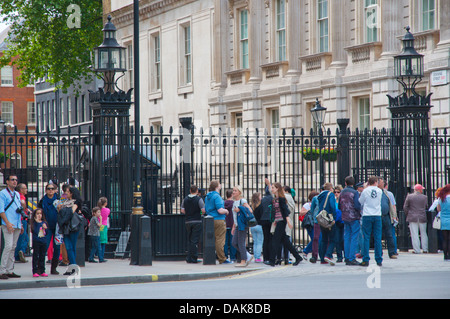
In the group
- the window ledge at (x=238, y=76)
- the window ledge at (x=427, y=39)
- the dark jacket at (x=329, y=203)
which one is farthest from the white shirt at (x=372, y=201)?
the window ledge at (x=238, y=76)

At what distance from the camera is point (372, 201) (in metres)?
15.7

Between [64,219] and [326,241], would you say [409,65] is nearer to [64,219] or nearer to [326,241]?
[326,241]

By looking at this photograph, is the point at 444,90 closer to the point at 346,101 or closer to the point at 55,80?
the point at 346,101

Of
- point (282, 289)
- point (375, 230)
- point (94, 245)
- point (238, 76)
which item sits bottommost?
point (282, 289)

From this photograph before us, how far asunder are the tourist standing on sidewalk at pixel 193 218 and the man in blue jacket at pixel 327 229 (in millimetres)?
2279

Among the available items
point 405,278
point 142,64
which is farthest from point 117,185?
point 142,64

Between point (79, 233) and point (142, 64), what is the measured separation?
28.0 metres

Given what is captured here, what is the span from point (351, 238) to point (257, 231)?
6.50ft

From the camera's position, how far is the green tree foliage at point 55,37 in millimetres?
46969

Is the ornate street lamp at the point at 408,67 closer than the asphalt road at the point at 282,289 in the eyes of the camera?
No

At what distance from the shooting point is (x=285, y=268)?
1594 centimetres

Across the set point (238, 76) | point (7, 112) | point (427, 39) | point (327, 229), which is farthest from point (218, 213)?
point (7, 112)

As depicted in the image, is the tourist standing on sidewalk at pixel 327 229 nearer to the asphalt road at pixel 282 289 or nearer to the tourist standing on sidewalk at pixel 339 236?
the tourist standing on sidewalk at pixel 339 236

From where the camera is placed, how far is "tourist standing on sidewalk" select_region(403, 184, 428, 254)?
18.9 metres
